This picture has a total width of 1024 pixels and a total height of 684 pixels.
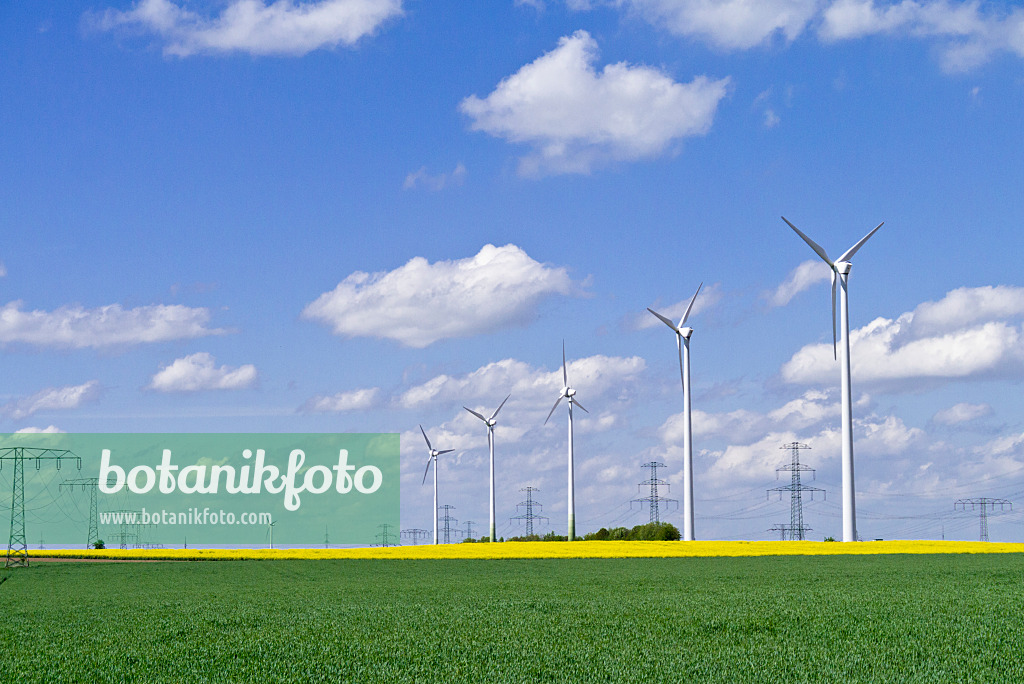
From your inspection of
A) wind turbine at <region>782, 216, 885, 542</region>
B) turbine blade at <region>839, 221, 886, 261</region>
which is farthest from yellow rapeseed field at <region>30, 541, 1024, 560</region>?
turbine blade at <region>839, 221, 886, 261</region>

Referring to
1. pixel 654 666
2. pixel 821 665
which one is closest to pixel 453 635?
pixel 654 666

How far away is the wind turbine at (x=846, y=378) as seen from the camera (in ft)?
195

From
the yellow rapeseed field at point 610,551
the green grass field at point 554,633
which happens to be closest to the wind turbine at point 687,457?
the yellow rapeseed field at point 610,551

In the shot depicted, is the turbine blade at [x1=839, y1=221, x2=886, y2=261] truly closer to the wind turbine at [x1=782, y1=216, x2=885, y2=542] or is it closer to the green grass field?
the wind turbine at [x1=782, y1=216, x2=885, y2=542]

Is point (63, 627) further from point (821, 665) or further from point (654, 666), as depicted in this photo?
point (821, 665)

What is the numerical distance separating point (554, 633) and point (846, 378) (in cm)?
4811

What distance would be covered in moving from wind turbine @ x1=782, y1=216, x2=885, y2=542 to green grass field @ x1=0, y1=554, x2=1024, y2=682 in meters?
28.7

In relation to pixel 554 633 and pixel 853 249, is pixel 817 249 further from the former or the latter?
pixel 554 633

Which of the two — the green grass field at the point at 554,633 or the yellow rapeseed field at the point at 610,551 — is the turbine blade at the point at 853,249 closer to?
the yellow rapeseed field at the point at 610,551

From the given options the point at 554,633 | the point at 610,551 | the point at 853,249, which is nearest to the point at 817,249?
the point at 853,249

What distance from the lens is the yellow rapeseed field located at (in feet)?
185

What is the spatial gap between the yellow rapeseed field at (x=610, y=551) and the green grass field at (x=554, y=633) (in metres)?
26.9

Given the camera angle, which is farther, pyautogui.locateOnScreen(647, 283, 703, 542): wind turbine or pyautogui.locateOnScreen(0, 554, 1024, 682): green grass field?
pyautogui.locateOnScreen(647, 283, 703, 542): wind turbine

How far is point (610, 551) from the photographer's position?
6638 cm
